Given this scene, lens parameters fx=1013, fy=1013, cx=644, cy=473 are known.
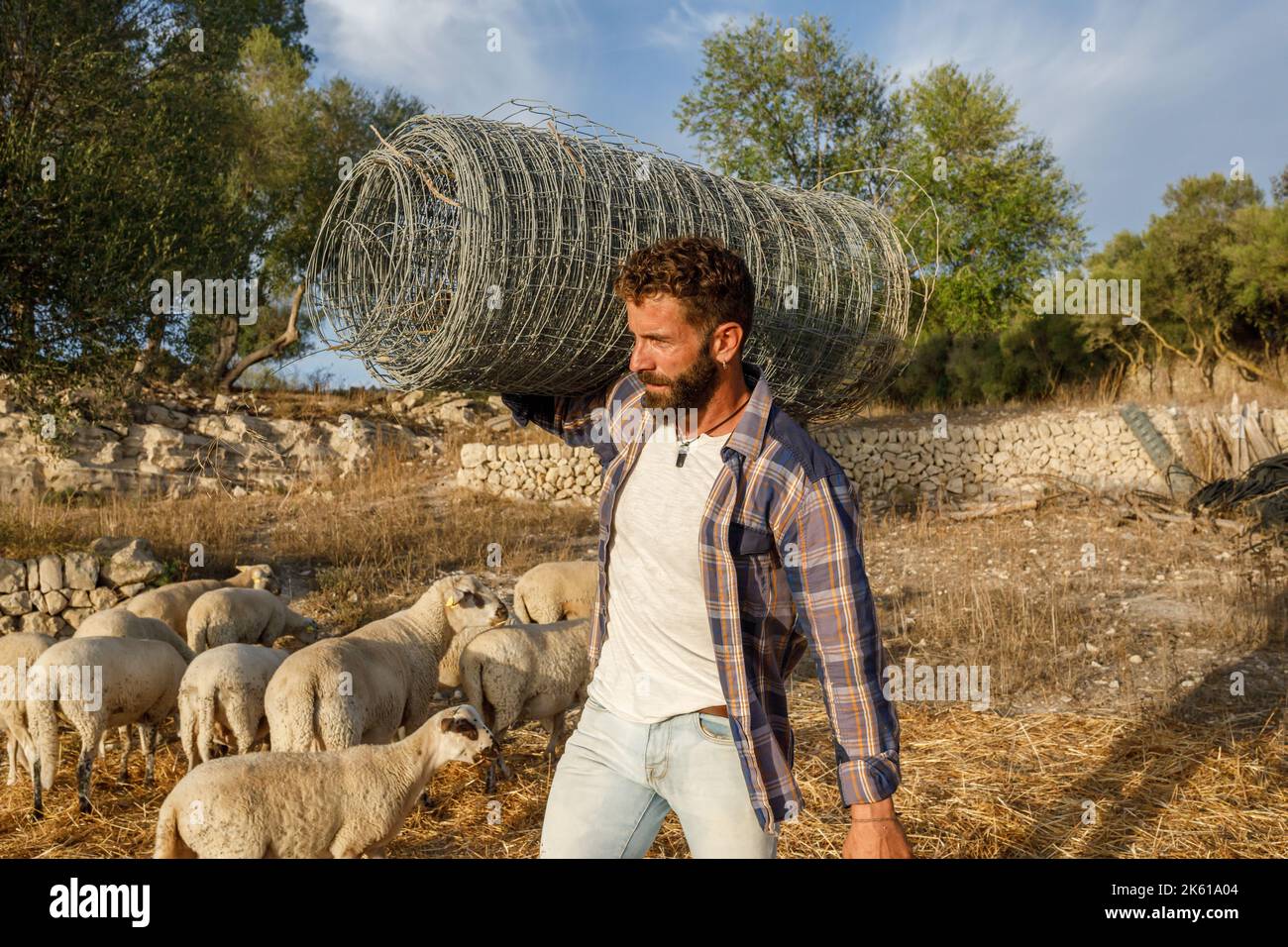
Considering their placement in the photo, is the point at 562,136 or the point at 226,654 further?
the point at 562,136

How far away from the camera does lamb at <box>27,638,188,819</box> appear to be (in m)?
6.02

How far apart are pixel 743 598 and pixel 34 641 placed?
5632 millimetres

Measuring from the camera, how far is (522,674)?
6.51m

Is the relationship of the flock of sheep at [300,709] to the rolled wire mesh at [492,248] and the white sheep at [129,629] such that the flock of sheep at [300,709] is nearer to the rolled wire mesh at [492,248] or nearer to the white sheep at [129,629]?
the white sheep at [129,629]

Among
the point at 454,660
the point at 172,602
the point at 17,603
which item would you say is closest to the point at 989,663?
the point at 454,660

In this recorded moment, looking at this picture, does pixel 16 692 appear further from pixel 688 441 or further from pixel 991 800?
pixel 991 800

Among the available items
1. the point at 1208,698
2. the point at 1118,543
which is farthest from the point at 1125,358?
the point at 1208,698

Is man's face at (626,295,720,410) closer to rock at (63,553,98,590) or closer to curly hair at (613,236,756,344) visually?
curly hair at (613,236,756,344)

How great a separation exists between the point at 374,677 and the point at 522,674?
3.06ft

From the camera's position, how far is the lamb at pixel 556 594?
344 inches

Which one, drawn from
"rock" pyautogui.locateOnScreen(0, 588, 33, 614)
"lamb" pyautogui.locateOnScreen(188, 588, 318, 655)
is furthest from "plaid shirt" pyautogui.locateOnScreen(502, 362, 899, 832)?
"rock" pyautogui.locateOnScreen(0, 588, 33, 614)

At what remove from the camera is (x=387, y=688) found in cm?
624

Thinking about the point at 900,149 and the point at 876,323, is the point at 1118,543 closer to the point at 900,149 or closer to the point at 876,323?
the point at 876,323
